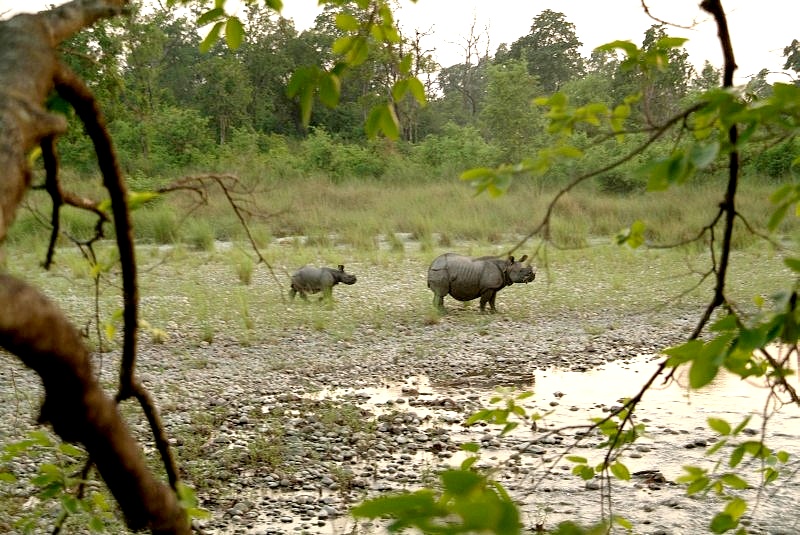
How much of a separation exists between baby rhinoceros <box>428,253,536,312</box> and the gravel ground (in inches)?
20.2

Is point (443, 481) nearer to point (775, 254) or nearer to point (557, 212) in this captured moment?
point (775, 254)

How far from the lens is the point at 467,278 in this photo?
10188 mm

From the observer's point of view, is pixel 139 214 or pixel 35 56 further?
pixel 139 214

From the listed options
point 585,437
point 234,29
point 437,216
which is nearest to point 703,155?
point 234,29

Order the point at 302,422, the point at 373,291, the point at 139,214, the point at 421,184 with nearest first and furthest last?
the point at 302,422 < the point at 373,291 < the point at 139,214 < the point at 421,184

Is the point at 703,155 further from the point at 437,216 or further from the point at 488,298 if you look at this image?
the point at 437,216

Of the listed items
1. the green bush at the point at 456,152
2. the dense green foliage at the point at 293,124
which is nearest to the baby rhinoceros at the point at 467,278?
the dense green foliage at the point at 293,124

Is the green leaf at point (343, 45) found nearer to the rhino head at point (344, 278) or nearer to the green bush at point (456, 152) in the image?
the rhino head at point (344, 278)

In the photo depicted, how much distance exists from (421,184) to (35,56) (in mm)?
22566

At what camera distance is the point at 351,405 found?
6.45 meters

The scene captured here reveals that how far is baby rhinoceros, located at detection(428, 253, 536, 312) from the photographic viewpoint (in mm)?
10195

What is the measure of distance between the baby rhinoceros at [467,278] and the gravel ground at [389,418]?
20.2 inches

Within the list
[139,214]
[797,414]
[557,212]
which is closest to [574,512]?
[797,414]

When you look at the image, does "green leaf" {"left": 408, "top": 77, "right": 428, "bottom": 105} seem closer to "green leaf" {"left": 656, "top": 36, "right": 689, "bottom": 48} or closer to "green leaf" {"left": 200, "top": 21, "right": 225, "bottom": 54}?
"green leaf" {"left": 200, "top": 21, "right": 225, "bottom": 54}
